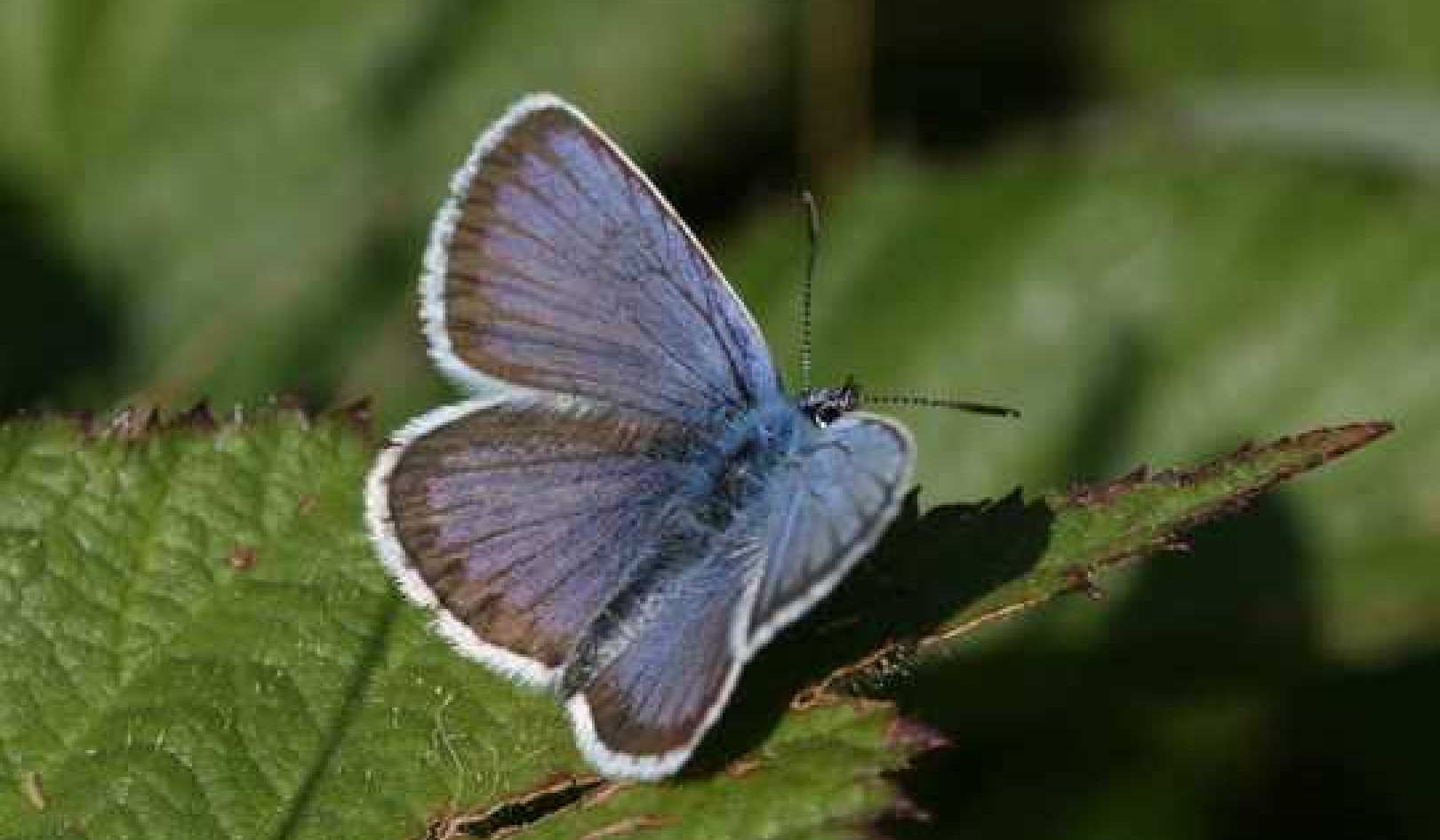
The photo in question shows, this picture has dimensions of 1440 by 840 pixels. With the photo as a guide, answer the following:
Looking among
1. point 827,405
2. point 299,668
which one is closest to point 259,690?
point 299,668

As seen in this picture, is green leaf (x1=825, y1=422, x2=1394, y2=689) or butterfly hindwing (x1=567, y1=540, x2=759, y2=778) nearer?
butterfly hindwing (x1=567, y1=540, x2=759, y2=778)

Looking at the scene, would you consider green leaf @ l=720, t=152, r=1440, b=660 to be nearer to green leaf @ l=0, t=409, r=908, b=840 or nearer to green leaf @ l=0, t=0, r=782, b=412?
green leaf @ l=0, t=0, r=782, b=412

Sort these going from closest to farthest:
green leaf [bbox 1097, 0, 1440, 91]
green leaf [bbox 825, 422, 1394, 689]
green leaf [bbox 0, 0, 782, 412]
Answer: green leaf [bbox 825, 422, 1394, 689]
green leaf [bbox 0, 0, 782, 412]
green leaf [bbox 1097, 0, 1440, 91]

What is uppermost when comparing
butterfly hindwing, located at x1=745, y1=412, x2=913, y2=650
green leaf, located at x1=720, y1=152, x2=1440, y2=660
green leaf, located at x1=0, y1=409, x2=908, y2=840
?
butterfly hindwing, located at x1=745, y1=412, x2=913, y2=650

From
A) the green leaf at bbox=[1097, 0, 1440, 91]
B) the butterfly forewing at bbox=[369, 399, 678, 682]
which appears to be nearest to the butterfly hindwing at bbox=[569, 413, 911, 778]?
the butterfly forewing at bbox=[369, 399, 678, 682]

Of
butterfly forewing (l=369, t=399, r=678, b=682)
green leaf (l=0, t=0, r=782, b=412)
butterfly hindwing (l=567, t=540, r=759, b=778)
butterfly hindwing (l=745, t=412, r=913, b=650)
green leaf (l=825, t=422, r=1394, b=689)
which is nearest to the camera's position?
butterfly hindwing (l=745, t=412, r=913, b=650)

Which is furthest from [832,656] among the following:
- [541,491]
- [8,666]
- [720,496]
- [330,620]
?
[8,666]

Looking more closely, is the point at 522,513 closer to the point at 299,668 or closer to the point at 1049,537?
the point at 299,668
